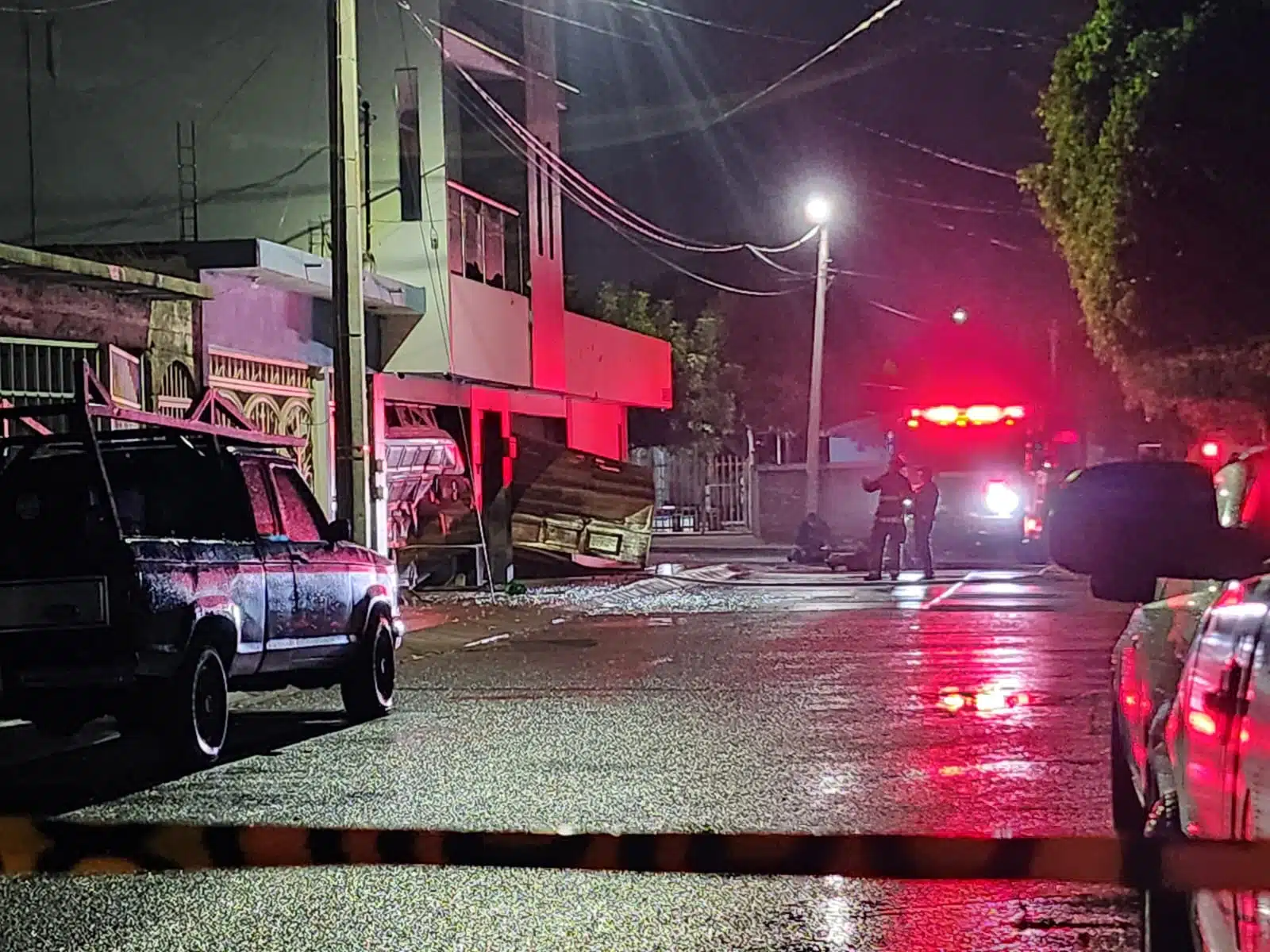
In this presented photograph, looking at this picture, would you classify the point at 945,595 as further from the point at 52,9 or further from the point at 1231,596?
the point at 1231,596

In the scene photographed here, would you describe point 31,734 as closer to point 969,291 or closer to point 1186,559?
point 1186,559

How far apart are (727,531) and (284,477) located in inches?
1334

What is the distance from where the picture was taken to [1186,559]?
157 inches

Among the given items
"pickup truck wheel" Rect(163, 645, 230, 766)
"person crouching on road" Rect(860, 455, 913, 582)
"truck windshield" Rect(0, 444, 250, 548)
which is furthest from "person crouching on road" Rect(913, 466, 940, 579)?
"pickup truck wheel" Rect(163, 645, 230, 766)

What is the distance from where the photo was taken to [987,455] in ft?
102

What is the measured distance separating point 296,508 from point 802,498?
105ft

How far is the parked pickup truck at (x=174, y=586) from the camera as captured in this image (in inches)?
382

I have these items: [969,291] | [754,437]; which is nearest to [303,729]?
[969,291]

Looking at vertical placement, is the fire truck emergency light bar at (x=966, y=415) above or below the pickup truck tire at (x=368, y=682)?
above

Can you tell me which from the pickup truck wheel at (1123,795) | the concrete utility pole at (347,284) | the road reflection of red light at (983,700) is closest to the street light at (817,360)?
the concrete utility pole at (347,284)

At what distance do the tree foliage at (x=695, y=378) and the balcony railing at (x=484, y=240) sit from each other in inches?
819

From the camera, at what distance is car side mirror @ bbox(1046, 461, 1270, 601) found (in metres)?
3.91

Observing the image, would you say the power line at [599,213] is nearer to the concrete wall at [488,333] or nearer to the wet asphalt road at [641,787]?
the concrete wall at [488,333]

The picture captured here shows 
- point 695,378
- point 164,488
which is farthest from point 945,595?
point 695,378
